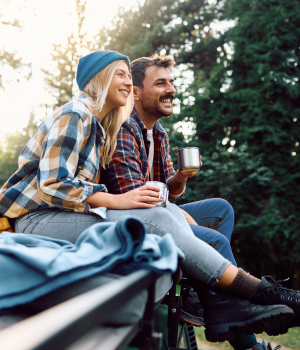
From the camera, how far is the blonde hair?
1837 millimetres

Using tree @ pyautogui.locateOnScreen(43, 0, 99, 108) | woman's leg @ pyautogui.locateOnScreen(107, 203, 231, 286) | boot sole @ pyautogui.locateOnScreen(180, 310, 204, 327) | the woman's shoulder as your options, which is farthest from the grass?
tree @ pyautogui.locateOnScreen(43, 0, 99, 108)

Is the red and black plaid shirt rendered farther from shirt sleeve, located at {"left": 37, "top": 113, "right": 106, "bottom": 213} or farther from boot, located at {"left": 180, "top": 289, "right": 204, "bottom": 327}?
boot, located at {"left": 180, "top": 289, "right": 204, "bottom": 327}

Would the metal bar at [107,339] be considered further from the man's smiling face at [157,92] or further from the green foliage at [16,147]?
the green foliage at [16,147]

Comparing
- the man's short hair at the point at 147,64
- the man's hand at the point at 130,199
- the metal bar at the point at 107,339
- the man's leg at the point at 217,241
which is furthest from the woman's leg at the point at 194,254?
the man's short hair at the point at 147,64

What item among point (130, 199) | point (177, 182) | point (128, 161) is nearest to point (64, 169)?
point (130, 199)

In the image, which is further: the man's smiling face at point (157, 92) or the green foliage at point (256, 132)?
the green foliage at point (256, 132)

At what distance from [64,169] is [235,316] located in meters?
0.92

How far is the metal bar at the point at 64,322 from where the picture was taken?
36 cm

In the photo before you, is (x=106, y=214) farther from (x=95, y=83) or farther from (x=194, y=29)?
(x=194, y=29)

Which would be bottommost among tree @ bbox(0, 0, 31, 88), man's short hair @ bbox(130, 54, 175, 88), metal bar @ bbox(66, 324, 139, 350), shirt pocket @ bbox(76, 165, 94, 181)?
metal bar @ bbox(66, 324, 139, 350)

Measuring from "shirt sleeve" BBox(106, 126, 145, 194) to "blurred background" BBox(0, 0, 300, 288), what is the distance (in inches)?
238

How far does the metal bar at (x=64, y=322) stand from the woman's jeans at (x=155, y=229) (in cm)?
74

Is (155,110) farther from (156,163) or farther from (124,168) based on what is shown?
(124,168)

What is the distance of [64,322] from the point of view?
408mm
